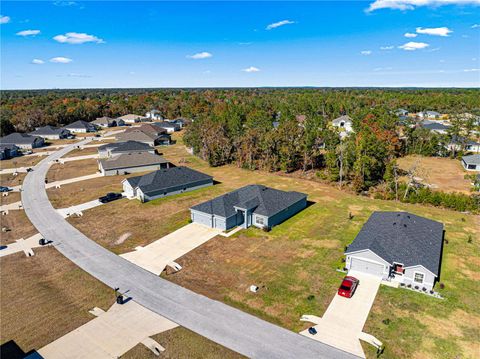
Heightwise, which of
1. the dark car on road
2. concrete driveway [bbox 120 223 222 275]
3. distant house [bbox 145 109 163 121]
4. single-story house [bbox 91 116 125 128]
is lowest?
concrete driveway [bbox 120 223 222 275]

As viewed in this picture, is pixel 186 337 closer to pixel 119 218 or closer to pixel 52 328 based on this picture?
pixel 52 328

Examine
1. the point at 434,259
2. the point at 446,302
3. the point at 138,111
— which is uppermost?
the point at 138,111

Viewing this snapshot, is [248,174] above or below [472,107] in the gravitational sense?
below

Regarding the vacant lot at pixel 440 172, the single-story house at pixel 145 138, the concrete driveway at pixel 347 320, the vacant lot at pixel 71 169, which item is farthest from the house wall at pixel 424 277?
the single-story house at pixel 145 138

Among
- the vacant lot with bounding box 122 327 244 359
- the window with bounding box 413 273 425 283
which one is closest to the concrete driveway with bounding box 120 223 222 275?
the vacant lot with bounding box 122 327 244 359

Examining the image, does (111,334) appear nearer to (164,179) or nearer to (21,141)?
(164,179)

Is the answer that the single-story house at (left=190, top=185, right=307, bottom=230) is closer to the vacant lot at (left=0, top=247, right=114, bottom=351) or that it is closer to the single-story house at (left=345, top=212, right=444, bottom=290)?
the single-story house at (left=345, top=212, right=444, bottom=290)

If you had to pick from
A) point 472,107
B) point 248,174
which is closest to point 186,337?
point 248,174
